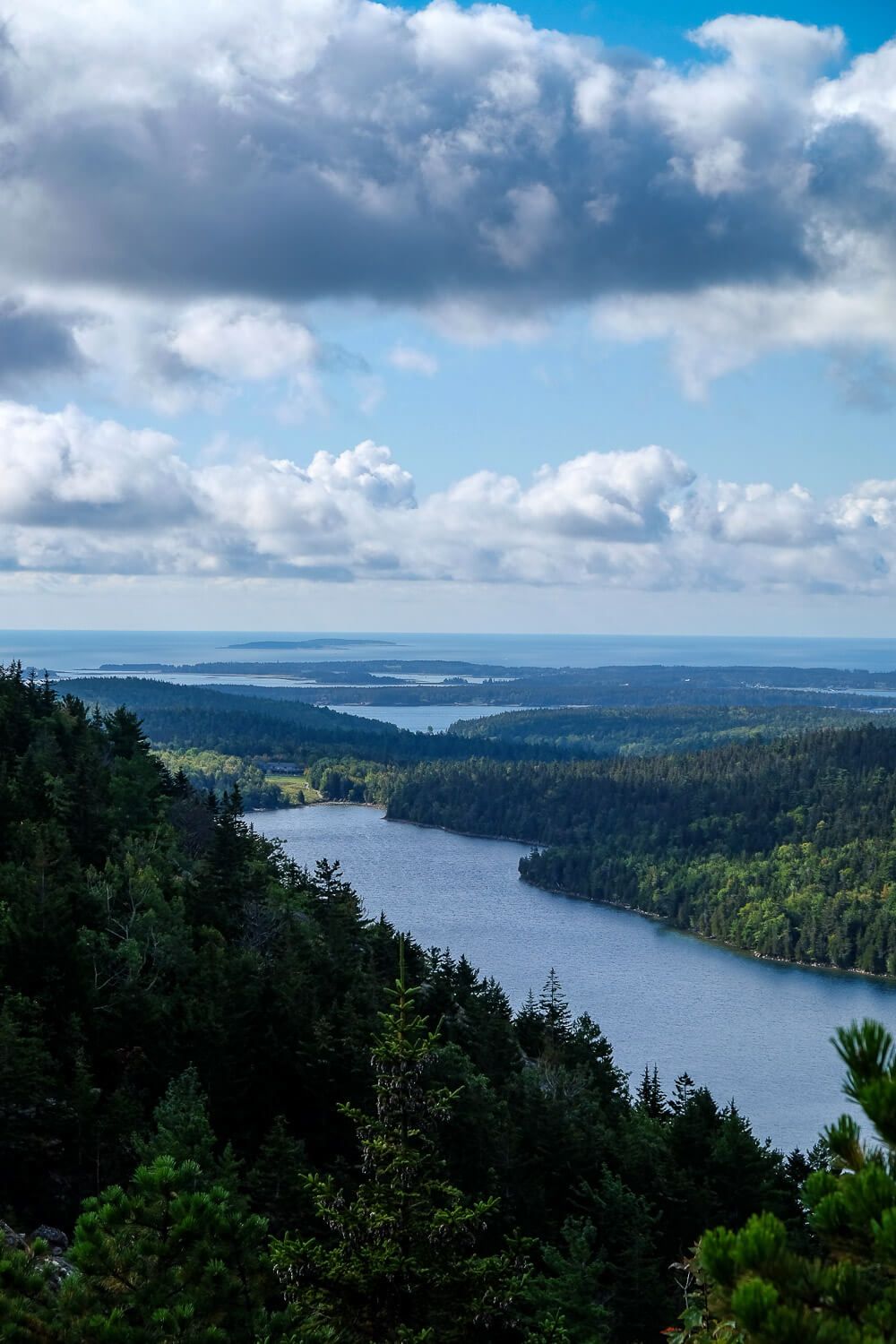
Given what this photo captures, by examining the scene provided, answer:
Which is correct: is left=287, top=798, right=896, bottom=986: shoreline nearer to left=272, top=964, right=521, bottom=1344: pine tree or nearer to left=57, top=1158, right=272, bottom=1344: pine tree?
left=272, top=964, right=521, bottom=1344: pine tree

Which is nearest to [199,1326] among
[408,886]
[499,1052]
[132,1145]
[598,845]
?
[132,1145]

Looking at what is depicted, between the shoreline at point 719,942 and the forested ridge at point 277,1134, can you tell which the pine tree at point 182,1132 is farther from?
the shoreline at point 719,942

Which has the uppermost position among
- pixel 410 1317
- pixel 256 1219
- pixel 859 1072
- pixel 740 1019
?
pixel 859 1072

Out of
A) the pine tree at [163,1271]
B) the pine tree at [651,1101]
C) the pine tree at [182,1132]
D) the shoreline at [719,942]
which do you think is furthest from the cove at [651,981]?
the pine tree at [163,1271]

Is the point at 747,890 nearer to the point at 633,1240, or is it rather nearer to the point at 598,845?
the point at 598,845

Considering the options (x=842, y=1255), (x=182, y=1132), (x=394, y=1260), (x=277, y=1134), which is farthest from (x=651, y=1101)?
(x=842, y=1255)

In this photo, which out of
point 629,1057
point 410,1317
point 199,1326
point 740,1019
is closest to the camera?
→ point 199,1326

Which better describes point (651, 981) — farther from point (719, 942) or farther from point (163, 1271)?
point (163, 1271)
